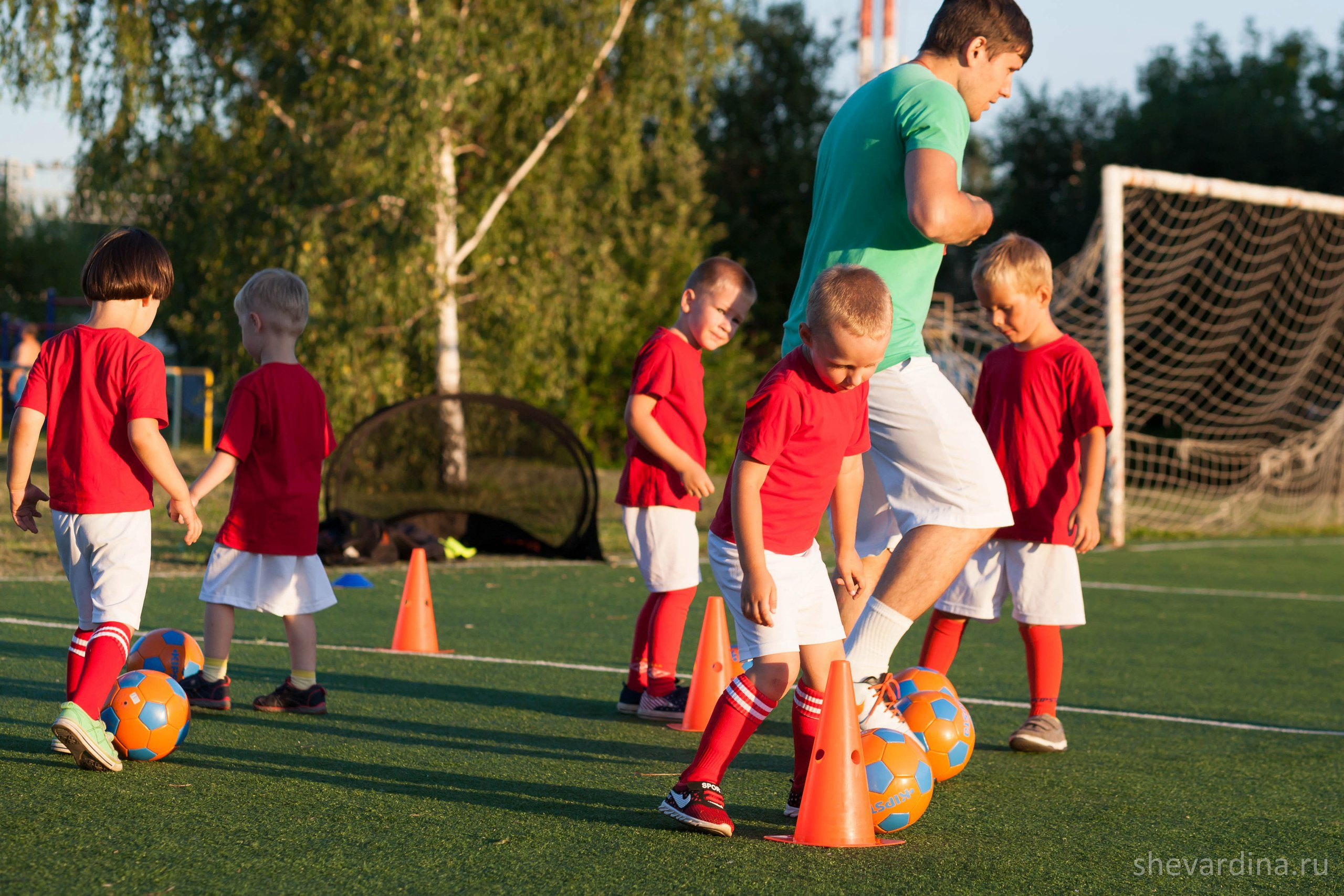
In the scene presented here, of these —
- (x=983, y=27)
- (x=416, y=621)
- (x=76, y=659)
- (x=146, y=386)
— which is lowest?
(x=416, y=621)

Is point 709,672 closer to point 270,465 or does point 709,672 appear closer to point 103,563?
point 270,465

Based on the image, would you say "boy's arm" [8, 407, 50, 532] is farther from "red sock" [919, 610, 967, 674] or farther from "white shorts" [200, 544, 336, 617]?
"red sock" [919, 610, 967, 674]

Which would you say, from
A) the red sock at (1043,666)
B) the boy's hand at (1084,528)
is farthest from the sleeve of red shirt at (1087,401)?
the red sock at (1043,666)

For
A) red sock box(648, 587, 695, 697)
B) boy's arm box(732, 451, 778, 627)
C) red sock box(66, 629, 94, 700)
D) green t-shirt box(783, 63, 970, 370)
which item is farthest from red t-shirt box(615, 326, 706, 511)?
red sock box(66, 629, 94, 700)

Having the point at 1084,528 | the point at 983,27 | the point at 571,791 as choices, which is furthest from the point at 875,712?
the point at 983,27

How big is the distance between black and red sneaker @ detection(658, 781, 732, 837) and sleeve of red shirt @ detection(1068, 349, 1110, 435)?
204cm

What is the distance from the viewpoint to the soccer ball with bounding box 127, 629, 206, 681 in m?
4.51

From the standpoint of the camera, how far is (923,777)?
10.8 feet

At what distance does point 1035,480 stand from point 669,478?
4.30 ft

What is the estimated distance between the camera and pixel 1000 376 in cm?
460

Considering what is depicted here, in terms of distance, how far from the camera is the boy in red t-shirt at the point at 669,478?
4625 mm

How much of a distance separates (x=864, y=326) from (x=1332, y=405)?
24.0m

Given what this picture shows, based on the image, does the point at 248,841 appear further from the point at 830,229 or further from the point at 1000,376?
the point at 1000,376

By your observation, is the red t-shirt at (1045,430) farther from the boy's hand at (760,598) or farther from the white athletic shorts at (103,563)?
the white athletic shorts at (103,563)
